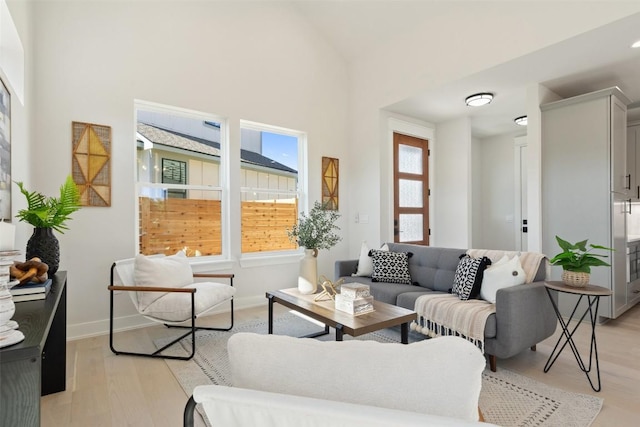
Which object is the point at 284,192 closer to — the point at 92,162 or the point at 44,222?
the point at 92,162

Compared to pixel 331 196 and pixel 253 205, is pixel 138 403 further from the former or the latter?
pixel 331 196

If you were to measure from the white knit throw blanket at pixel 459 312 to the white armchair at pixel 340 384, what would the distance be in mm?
1868

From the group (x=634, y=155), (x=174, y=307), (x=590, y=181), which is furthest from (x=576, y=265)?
(x=634, y=155)

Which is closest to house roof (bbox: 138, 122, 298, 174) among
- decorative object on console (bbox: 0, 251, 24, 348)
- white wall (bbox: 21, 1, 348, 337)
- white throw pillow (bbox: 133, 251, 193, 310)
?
white wall (bbox: 21, 1, 348, 337)

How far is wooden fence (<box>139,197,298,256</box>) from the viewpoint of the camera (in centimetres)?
349

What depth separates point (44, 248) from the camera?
6.70 ft

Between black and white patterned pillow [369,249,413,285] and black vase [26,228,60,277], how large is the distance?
8.62 ft

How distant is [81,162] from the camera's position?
300cm

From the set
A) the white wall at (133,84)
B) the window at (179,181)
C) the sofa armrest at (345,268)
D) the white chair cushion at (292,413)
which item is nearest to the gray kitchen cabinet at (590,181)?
the sofa armrest at (345,268)

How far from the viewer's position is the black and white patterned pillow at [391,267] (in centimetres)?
335

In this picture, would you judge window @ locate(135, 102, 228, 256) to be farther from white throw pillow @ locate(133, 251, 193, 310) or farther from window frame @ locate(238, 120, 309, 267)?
white throw pillow @ locate(133, 251, 193, 310)

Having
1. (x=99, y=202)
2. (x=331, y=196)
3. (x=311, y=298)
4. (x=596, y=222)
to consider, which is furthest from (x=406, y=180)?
(x=99, y=202)

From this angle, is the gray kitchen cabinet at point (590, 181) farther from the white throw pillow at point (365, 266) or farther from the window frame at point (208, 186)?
the window frame at point (208, 186)

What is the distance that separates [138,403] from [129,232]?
1.77m
